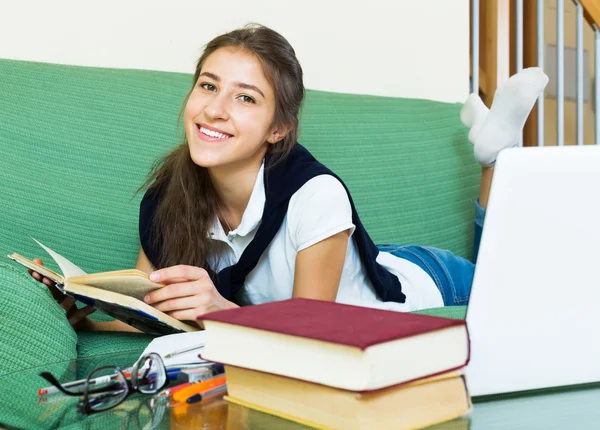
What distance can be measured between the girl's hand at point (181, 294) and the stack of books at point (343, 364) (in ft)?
1.66

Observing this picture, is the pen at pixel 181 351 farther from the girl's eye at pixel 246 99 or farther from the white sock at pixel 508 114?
the white sock at pixel 508 114

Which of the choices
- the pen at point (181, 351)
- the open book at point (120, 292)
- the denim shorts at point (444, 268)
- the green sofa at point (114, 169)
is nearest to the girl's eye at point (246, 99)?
the green sofa at point (114, 169)

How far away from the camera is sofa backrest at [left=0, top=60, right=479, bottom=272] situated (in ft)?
5.02

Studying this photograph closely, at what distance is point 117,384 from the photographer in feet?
2.48

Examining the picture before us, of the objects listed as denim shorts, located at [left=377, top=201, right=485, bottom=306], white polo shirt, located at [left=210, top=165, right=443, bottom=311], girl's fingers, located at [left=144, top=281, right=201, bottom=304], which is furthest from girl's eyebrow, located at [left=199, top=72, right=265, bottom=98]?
denim shorts, located at [left=377, top=201, right=485, bottom=306]

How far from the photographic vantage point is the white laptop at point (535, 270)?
69 centimetres

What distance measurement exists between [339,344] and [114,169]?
112 centimetres

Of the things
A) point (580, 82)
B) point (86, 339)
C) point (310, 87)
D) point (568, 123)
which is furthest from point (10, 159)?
point (568, 123)

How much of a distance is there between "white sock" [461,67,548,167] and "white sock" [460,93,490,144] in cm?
1

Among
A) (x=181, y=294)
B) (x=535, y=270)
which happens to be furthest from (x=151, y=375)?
(x=181, y=294)

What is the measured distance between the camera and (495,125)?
200 cm

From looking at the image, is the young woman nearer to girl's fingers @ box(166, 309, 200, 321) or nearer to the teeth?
the teeth

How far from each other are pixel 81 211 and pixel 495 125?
0.99 meters

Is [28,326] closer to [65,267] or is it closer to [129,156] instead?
[65,267]
